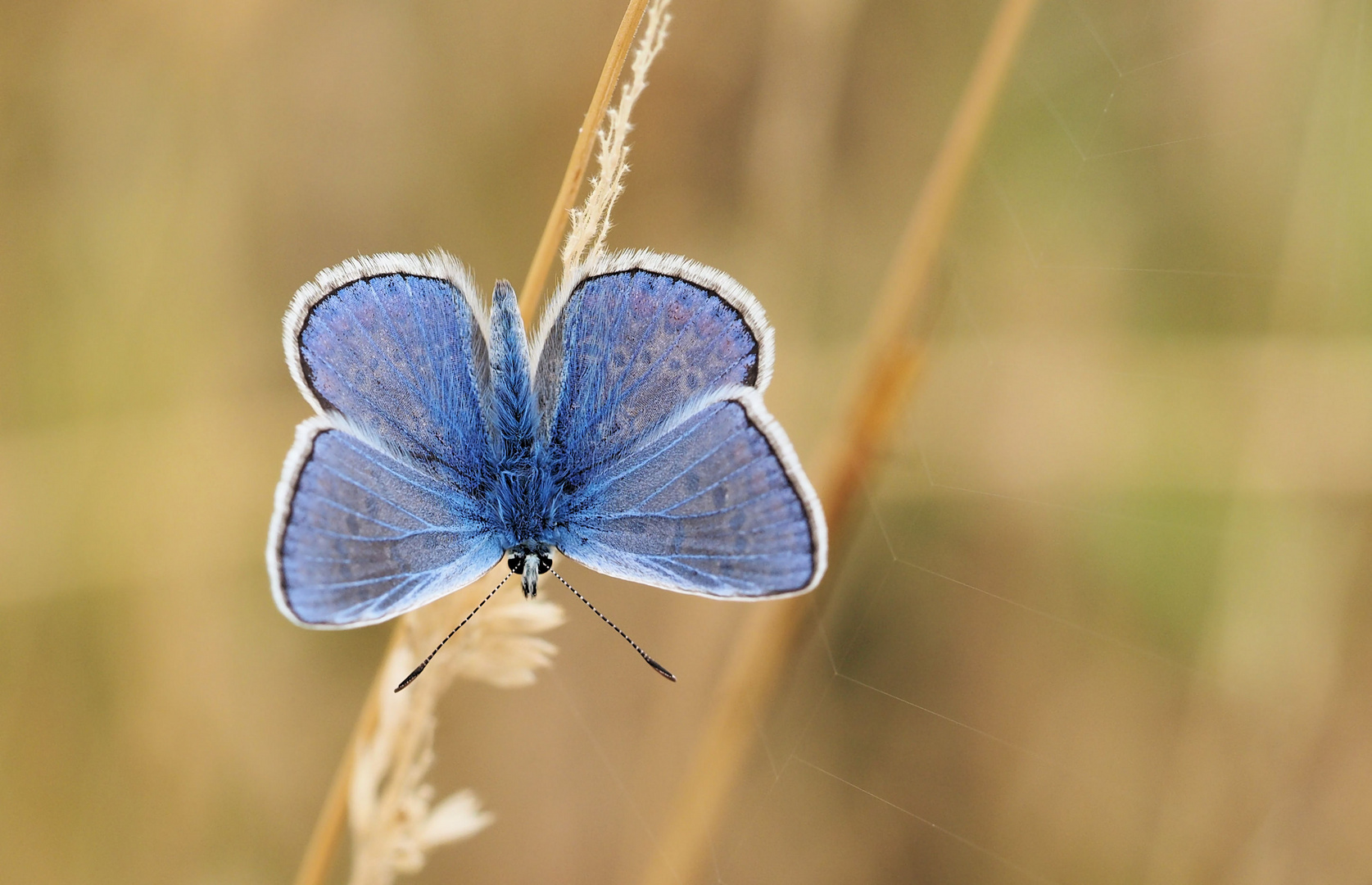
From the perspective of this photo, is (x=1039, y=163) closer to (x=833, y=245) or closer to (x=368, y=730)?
(x=833, y=245)

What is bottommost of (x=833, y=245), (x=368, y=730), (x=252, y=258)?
(x=368, y=730)

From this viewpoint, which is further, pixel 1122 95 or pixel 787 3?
pixel 787 3

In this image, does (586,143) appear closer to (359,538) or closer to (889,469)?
(359,538)

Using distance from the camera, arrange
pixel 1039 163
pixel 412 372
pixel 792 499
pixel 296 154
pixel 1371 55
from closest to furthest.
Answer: pixel 792 499 → pixel 412 372 → pixel 1371 55 → pixel 1039 163 → pixel 296 154

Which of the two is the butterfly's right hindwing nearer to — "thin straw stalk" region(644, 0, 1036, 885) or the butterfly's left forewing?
the butterfly's left forewing

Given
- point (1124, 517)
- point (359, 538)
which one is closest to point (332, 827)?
point (359, 538)

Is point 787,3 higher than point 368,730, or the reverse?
point 787,3

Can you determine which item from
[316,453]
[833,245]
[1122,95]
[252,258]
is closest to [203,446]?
[252,258]

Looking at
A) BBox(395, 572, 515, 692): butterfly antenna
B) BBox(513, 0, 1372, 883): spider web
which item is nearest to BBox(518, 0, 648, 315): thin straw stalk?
BBox(395, 572, 515, 692): butterfly antenna
